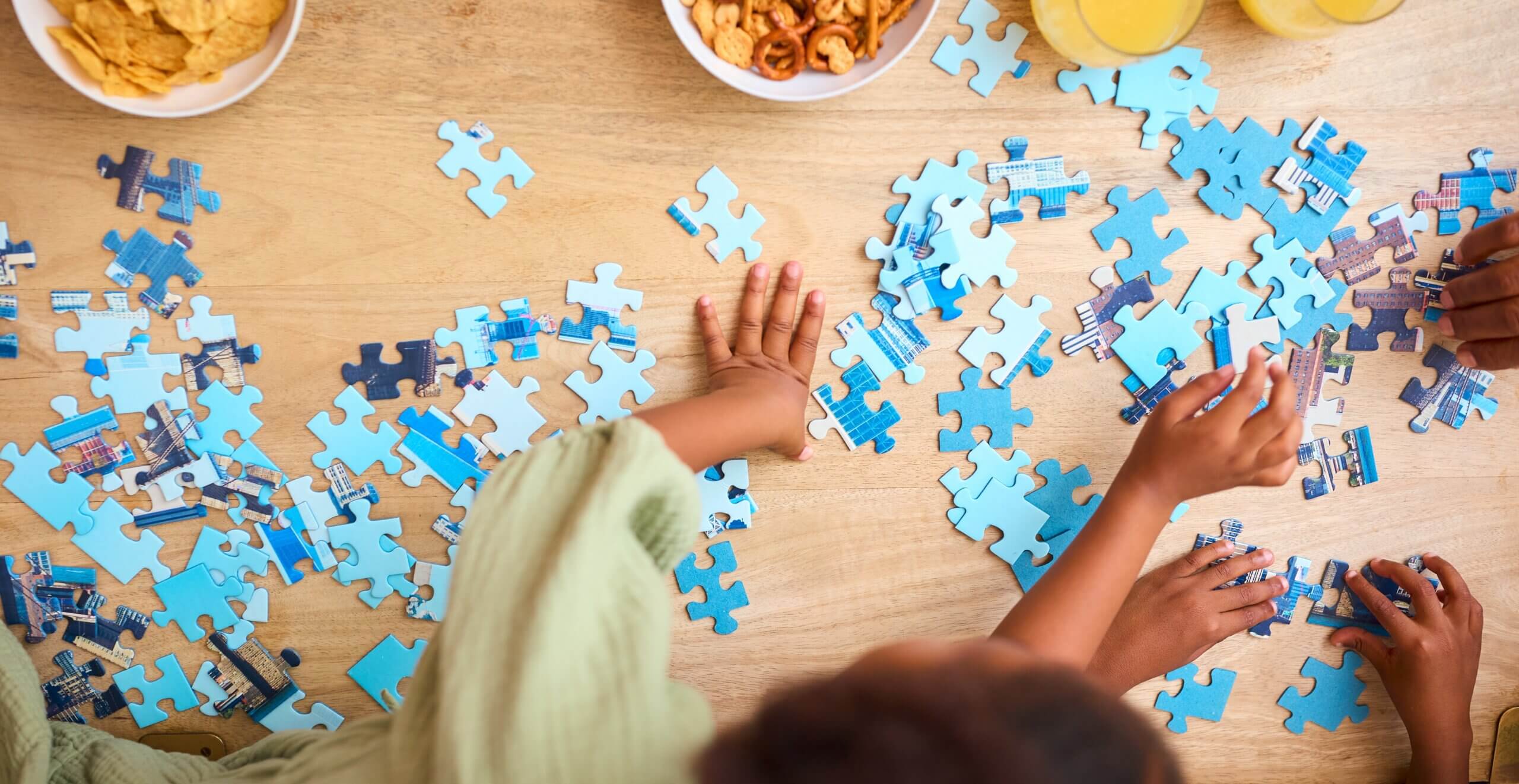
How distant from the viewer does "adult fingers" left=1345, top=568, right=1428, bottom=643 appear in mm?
1150

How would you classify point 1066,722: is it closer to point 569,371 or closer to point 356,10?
point 569,371

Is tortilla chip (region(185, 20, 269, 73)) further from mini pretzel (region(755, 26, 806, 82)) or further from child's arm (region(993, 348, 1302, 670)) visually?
child's arm (region(993, 348, 1302, 670))

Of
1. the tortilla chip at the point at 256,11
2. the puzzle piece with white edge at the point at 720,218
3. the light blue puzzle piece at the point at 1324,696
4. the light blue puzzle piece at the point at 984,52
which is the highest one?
the tortilla chip at the point at 256,11

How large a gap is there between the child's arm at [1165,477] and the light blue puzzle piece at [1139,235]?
165 millimetres

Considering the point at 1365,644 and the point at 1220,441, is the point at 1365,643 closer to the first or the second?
the point at 1365,644

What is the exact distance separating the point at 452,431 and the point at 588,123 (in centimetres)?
43

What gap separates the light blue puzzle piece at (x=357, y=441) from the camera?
1.10 metres

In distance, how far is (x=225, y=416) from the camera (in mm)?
1092

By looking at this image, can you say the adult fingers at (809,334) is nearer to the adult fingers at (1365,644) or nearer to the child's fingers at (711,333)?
the child's fingers at (711,333)

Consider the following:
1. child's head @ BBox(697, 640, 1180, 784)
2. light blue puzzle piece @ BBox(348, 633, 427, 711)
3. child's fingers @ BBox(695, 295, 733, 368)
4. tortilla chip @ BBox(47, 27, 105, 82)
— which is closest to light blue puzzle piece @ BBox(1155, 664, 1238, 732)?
child's head @ BBox(697, 640, 1180, 784)

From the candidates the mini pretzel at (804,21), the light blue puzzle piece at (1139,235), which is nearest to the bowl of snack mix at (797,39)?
the mini pretzel at (804,21)

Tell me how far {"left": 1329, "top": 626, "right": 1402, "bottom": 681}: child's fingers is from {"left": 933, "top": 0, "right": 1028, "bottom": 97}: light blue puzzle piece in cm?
87

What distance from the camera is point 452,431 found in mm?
1105

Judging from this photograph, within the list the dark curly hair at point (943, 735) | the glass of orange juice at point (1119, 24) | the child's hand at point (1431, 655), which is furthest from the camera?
Answer: the child's hand at point (1431, 655)
